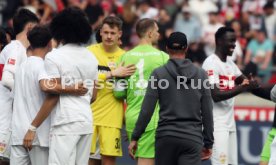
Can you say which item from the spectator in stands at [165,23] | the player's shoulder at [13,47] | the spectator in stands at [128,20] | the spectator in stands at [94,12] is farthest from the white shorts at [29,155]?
the spectator in stands at [128,20]

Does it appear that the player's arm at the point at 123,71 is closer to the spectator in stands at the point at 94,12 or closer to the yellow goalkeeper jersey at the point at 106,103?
the yellow goalkeeper jersey at the point at 106,103

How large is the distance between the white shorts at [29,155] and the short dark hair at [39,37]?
1.20 meters

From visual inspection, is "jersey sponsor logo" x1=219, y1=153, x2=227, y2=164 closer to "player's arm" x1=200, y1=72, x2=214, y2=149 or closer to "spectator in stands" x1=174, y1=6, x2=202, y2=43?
"player's arm" x1=200, y1=72, x2=214, y2=149

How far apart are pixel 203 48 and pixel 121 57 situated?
33.4 ft

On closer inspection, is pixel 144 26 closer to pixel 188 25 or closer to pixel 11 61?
pixel 11 61

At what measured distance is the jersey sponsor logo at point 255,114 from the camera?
57.1 ft

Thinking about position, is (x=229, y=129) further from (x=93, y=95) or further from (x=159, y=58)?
(x=93, y=95)

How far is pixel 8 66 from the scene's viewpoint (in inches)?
467

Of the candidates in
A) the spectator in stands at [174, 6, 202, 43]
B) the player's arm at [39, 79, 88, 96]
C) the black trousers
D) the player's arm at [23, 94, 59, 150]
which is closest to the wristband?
the player's arm at [23, 94, 59, 150]

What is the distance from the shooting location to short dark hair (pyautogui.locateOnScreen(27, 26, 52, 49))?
36.8 feet

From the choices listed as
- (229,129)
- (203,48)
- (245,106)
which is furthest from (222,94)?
(203,48)

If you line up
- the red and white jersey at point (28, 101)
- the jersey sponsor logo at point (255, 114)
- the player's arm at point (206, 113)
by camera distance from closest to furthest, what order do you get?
the player's arm at point (206, 113) → the red and white jersey at point (28, 101) → the jersey sponsor logo at point (255, 114)

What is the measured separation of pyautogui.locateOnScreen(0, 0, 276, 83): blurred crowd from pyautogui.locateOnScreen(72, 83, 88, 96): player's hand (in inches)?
441

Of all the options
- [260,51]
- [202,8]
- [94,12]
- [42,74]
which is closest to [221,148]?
[42,74]
